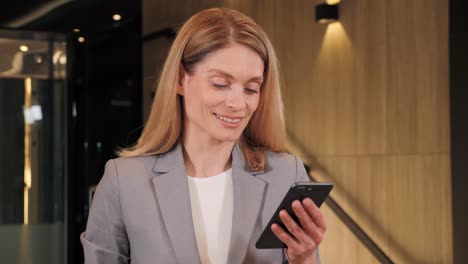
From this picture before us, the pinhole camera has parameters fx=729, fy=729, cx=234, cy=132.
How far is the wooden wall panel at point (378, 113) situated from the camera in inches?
200

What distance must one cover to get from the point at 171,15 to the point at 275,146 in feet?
20.4

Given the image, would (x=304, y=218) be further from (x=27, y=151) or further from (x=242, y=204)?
(x=27, y=151)

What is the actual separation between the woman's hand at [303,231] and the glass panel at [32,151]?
4403 millimetres

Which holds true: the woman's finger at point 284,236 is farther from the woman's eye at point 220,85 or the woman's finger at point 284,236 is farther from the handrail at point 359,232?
the handrail at point 359,232

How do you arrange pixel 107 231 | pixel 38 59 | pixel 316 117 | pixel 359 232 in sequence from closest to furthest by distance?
pixel 107 231
pixel 359 232
pixel 38 59
pixel 316 117

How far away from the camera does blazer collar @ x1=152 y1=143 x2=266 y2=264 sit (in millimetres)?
1808

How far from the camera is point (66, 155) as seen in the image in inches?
231

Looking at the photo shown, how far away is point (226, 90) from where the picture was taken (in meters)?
1.77

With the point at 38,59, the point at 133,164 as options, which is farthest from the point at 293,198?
the point at 38,59

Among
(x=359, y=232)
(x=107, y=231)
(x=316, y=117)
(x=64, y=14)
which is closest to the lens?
(x=107, y=231)

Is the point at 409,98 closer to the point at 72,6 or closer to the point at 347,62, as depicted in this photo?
the point at 347,62

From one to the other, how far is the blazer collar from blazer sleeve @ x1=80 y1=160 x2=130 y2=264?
0.36 feet

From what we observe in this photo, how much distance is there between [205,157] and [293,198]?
1.38ft

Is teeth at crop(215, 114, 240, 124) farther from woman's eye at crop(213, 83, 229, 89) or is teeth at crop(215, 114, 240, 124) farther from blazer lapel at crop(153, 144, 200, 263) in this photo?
blazer lapel at crop(153, 144, 200, 263)
